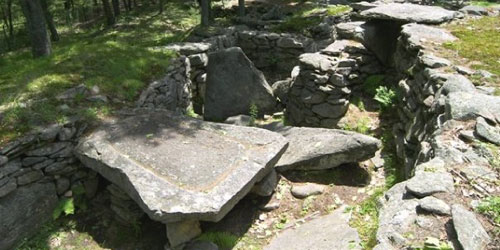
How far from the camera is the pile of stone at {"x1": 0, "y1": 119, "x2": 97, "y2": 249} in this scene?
18.7 feet

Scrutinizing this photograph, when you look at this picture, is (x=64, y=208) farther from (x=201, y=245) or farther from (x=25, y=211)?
(x=201, y=245)

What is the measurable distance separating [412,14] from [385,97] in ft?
8.03

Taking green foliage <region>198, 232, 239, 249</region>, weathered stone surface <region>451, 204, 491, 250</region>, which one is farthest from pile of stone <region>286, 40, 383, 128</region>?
weathered stone surface <region>451, 204, 491, 250</region>

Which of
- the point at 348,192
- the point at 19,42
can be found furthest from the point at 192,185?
the point at 19,42

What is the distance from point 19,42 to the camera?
75.4 feet

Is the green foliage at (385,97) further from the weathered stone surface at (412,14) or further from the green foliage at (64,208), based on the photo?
the green foliage at (64,208)

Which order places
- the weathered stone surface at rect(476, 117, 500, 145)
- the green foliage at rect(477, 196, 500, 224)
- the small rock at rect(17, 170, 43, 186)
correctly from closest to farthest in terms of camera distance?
the green foliage at rect(477, 196, 500, 224) → the weathered stone surface at rect(476, 117, 500, 145) → the small rock at rect(17, 170, 43, 186)

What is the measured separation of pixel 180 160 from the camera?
5844 millimetres

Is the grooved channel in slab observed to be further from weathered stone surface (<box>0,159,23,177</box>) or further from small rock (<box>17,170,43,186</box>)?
weathered stone surface (<box>0,159,23,177</box>)

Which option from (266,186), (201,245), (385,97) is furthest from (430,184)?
(385,97)

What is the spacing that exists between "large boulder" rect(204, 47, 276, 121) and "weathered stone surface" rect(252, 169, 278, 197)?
3711 millimetres

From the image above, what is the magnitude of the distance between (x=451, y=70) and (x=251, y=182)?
385cm

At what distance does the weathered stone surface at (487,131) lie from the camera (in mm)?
4214

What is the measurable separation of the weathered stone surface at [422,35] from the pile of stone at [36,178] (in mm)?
6656
